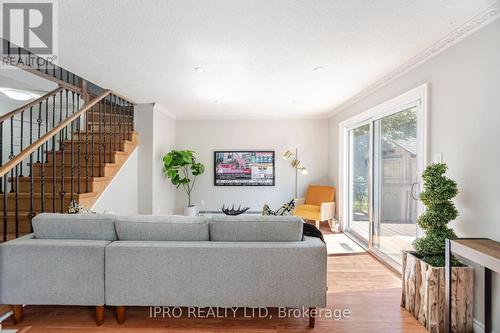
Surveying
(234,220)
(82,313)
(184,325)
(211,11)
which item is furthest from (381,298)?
(211,11)

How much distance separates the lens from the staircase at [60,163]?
2.54 metres

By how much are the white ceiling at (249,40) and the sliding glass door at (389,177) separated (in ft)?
2.05

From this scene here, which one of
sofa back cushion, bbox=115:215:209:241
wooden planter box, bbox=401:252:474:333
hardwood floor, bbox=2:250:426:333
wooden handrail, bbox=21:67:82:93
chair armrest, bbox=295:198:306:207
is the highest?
wooden handrail, bbox=21:67:82:93

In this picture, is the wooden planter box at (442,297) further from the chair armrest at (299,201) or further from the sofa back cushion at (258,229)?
the chair armrest at (299,201)

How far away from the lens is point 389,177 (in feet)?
10.9

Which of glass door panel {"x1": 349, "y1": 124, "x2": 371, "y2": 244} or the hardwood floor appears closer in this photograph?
the hardwood floor

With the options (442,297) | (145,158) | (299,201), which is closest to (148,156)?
(145,158)

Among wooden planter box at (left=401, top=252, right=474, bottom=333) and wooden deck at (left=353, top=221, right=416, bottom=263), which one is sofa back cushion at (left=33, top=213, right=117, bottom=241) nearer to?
wooden planter box at (left=401, top=252, right=474, bottom=333)

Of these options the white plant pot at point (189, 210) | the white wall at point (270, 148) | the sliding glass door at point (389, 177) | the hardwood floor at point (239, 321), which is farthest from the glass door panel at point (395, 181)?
the white plant pot at point (189, 210)

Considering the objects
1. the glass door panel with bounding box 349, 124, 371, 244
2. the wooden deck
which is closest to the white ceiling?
the glass door panel with bounding box 349, 124, 371, 244

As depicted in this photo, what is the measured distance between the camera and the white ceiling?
1.79 m

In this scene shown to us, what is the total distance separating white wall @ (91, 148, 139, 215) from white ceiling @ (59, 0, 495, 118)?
4.26 feet

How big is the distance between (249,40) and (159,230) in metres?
1.87

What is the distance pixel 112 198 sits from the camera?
3635 mm
